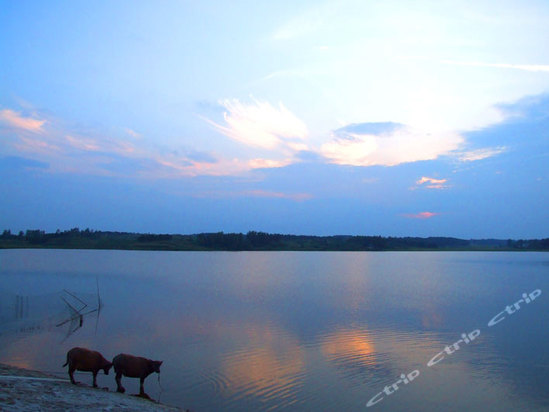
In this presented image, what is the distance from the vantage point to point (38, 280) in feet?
126

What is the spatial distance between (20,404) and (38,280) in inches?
1365

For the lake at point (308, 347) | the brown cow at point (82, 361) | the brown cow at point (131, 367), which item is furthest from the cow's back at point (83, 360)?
the lake at point (308, 347)

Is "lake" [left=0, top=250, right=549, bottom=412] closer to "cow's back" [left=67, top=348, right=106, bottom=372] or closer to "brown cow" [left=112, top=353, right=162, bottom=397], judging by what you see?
"brown cow" [left=112, top=353, right=162, bottom=397]

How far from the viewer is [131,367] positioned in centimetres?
996

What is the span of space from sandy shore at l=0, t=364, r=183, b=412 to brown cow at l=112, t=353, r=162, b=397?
1.72 ft

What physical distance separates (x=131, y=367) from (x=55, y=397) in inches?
75.2

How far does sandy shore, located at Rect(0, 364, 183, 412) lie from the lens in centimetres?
749

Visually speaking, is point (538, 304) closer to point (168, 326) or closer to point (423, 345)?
point (423, 345)

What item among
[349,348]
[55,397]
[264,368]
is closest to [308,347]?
[349,348]

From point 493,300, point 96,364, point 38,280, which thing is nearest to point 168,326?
point 96,364

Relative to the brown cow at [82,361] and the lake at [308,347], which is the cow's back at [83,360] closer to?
the brown cow at [82,361]

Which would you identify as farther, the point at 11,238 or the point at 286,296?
the point at 11,238

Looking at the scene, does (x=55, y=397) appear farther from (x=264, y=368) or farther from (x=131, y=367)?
(x=264, y=368)

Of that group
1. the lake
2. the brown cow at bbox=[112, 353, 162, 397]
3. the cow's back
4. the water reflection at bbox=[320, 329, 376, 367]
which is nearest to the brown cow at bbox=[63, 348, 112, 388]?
the cow's back
